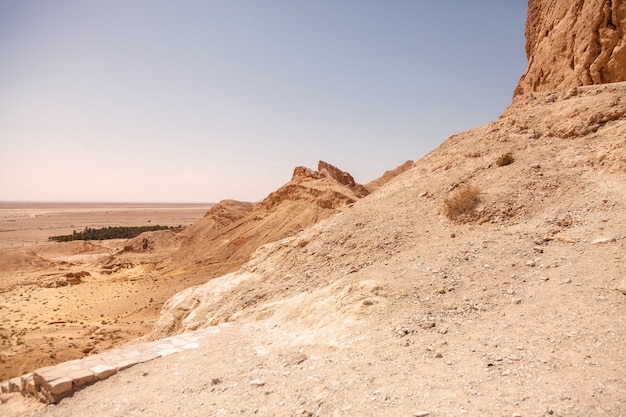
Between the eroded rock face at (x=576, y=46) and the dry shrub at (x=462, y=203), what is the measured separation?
7.78 m

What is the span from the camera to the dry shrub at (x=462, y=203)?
9055 mm

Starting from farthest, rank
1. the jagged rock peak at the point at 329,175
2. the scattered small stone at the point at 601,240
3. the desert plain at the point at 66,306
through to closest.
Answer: the jagged rock peak at the point at 329,175 → the desert plain at the point at 66,306 → the scattered small stone at the point at 601,240

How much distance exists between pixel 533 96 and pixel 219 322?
41.6ft

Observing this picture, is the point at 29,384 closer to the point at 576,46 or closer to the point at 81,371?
the point at 81,371

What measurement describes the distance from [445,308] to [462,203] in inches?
155

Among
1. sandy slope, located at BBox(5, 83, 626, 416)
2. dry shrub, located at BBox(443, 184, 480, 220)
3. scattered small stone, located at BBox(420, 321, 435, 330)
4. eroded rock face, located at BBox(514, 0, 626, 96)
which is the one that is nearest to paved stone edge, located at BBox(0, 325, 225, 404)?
sandy slope, located at BBox(5, 83, 626, 416)

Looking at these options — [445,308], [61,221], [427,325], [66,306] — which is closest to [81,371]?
[427,325]

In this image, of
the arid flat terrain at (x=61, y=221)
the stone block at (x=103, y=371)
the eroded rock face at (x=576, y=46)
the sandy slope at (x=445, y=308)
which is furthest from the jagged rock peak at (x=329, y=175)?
the arid flat terrain at (x=61, y=221)

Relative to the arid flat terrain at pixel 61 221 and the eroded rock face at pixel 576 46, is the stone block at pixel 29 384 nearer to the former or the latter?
the eroded rock face at pixel 576 46

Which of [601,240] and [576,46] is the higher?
[576,46]

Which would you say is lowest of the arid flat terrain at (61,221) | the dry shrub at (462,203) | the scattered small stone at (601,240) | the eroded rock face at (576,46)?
the arid flat terrain at (61,221)

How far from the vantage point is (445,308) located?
19.1 ft

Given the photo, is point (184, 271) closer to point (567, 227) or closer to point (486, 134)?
point (486, 134)

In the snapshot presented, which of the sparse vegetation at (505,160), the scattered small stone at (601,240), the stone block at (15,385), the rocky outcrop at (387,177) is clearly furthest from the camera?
the rocky outcrop at (387,177)
